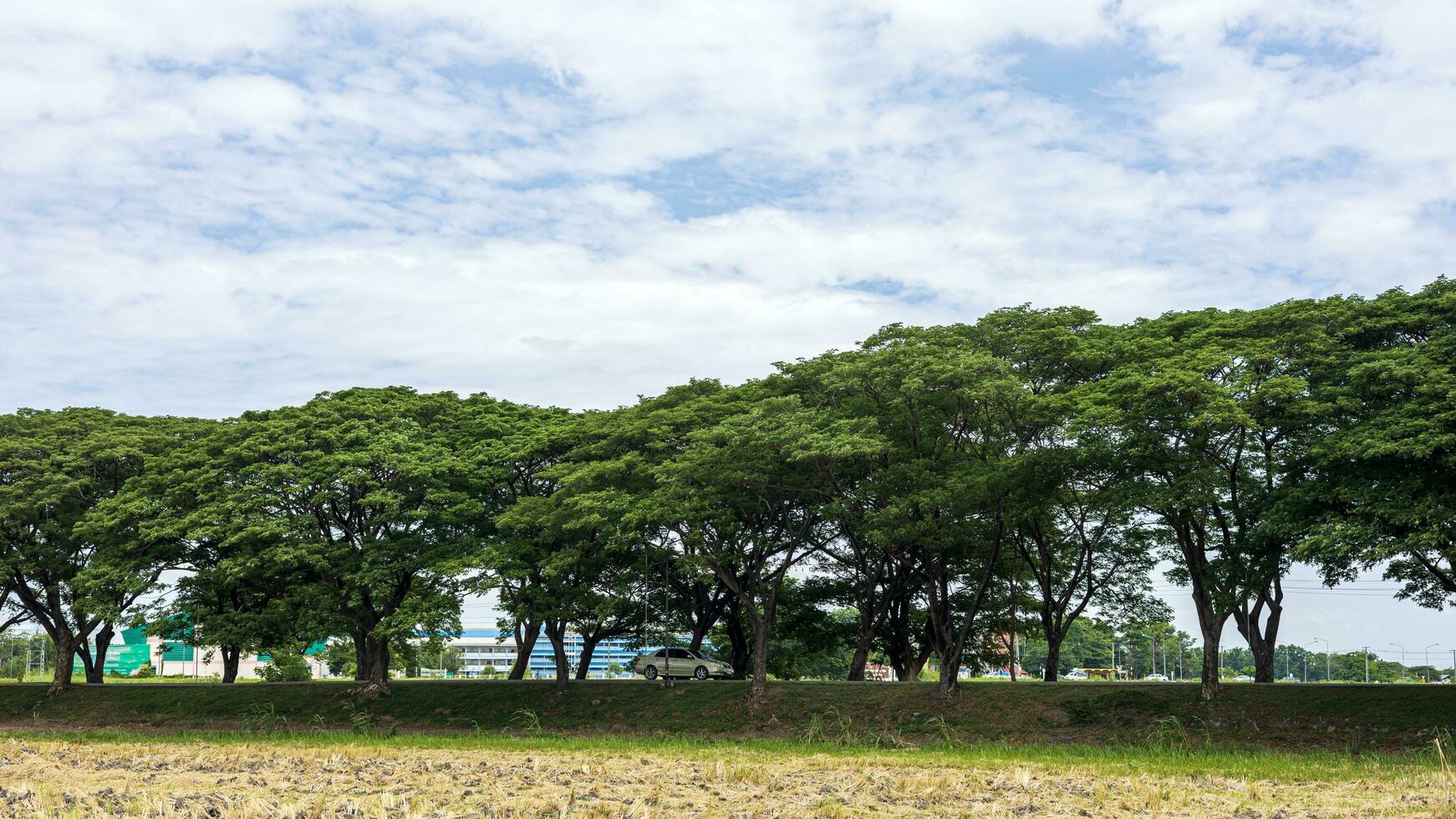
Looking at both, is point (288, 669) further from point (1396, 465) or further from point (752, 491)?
point (1396, 465)

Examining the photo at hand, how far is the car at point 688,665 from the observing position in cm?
4888

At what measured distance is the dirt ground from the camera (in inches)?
655

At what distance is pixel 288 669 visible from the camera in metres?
72.0

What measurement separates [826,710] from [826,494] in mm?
6730

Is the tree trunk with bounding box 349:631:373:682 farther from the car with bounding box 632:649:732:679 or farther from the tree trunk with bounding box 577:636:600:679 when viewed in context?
the car with bounding box 632:649:732:679

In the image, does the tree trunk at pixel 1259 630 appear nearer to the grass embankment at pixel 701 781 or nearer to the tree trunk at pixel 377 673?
the grass embankment at pixel 701 781

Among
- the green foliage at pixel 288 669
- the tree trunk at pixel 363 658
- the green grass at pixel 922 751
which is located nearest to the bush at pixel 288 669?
the green foliage at pixel 288 669

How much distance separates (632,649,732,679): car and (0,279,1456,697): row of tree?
123 centimetres

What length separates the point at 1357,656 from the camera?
9325 cm

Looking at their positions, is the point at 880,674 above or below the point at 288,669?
above

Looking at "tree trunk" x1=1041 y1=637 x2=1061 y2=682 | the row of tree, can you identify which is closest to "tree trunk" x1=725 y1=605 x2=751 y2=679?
the row of tree

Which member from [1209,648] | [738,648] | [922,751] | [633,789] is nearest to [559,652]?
[738,648]

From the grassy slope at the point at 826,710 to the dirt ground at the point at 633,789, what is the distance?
9.05 m

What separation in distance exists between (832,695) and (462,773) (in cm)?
1848
